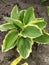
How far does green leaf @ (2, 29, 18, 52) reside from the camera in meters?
2.45

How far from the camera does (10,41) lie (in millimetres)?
2482

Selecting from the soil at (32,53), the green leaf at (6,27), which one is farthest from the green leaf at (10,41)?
the soil at (32,53)

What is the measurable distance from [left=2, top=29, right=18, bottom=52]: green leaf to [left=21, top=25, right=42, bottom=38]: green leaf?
0.11 m

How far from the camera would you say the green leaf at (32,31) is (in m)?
2.40

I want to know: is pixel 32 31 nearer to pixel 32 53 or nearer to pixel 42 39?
pixel 42 39

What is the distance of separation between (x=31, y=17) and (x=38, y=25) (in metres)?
0.13

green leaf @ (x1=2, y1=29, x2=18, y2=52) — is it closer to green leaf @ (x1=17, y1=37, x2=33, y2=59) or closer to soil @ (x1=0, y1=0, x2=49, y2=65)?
green leaf @ (x1=17, y1=37, x2=33, y2=59)

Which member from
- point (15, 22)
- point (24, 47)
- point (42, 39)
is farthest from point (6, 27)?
point (42, 39)

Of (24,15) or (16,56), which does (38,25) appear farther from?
(16,56)

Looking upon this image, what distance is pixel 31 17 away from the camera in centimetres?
260

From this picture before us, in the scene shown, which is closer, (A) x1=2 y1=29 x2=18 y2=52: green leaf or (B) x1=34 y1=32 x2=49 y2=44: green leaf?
(A) x1=2 y1=29 x2=18 y2=52: green leaf

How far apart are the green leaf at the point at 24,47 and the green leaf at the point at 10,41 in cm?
7

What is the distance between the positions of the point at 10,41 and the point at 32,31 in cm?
27

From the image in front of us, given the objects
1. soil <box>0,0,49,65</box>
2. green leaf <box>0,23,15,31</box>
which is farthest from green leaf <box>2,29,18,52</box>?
soil <box>0,0,49,65</box>
